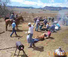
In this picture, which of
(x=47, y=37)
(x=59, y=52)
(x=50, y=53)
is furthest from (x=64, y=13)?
(x=59, y=52)

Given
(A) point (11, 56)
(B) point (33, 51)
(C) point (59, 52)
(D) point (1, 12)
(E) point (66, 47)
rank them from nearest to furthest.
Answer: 1. (C) point (59, 52)
2. (A) point (11, 56)
3. (B) point (33, 51)
4. (E) point (66, 47)
5. (D) point (1, 12)

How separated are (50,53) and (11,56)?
2263 millimetres

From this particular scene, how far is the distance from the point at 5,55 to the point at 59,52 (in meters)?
3.12

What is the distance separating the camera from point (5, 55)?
6227mm

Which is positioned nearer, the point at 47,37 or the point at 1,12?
the point at 47,37

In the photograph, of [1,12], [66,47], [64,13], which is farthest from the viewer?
[1,12]

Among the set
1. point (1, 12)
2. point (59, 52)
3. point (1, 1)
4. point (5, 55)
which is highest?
point (1, 1)

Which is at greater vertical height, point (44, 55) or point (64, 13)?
point (64, 13)

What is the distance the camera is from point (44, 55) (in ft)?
20.2

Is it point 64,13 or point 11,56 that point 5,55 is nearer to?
point 11,56

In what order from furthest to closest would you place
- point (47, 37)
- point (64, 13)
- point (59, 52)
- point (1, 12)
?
point (1, 12) → point (64, 13) → point (47, 37) → point (59, 52)

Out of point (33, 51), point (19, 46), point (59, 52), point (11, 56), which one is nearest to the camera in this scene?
point (59, 52)

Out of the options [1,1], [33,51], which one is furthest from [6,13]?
[33,51]

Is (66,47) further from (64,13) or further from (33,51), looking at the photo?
(64,13)
